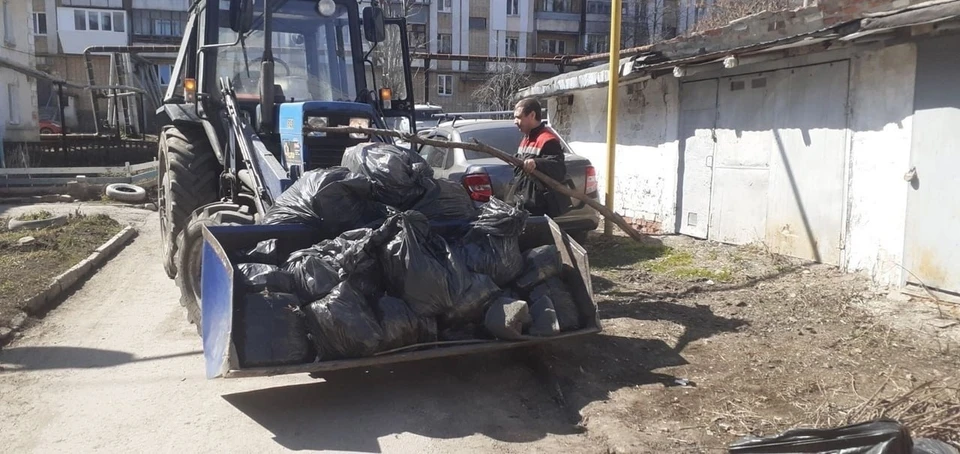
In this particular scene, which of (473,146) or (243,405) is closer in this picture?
(243,405)

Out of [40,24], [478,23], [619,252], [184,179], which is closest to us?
[184,179]

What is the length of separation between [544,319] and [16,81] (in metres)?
27.9

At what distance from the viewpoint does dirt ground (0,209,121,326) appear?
6.50 metres

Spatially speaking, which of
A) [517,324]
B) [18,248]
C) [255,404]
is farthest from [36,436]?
[18,248]

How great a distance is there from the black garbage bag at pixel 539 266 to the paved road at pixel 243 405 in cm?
61

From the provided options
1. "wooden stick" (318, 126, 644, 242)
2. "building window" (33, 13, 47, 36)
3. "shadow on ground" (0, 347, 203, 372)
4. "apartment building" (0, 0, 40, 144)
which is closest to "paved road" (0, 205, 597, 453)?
"shadow on ground" (0, 347, 203, 372)

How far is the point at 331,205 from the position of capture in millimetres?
4652

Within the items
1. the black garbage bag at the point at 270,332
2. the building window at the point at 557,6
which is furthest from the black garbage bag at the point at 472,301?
the building window at the point at 557,6

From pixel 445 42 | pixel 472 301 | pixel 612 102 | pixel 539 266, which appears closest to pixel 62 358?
pixel 472 301

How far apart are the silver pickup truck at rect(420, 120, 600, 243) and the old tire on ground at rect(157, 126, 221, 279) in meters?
2.59

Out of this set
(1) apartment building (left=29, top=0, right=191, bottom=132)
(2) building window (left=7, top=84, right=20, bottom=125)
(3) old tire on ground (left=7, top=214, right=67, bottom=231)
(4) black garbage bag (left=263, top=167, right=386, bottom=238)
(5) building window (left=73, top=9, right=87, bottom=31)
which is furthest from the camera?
(5) building window (left=73, top=9, right=87, bottom=31)

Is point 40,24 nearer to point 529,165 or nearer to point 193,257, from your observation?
point 193,257

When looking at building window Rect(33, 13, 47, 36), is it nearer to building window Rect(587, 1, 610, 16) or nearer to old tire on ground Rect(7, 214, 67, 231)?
building window Rect(587, 1, 610, 16)

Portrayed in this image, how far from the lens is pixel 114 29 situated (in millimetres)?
41594
